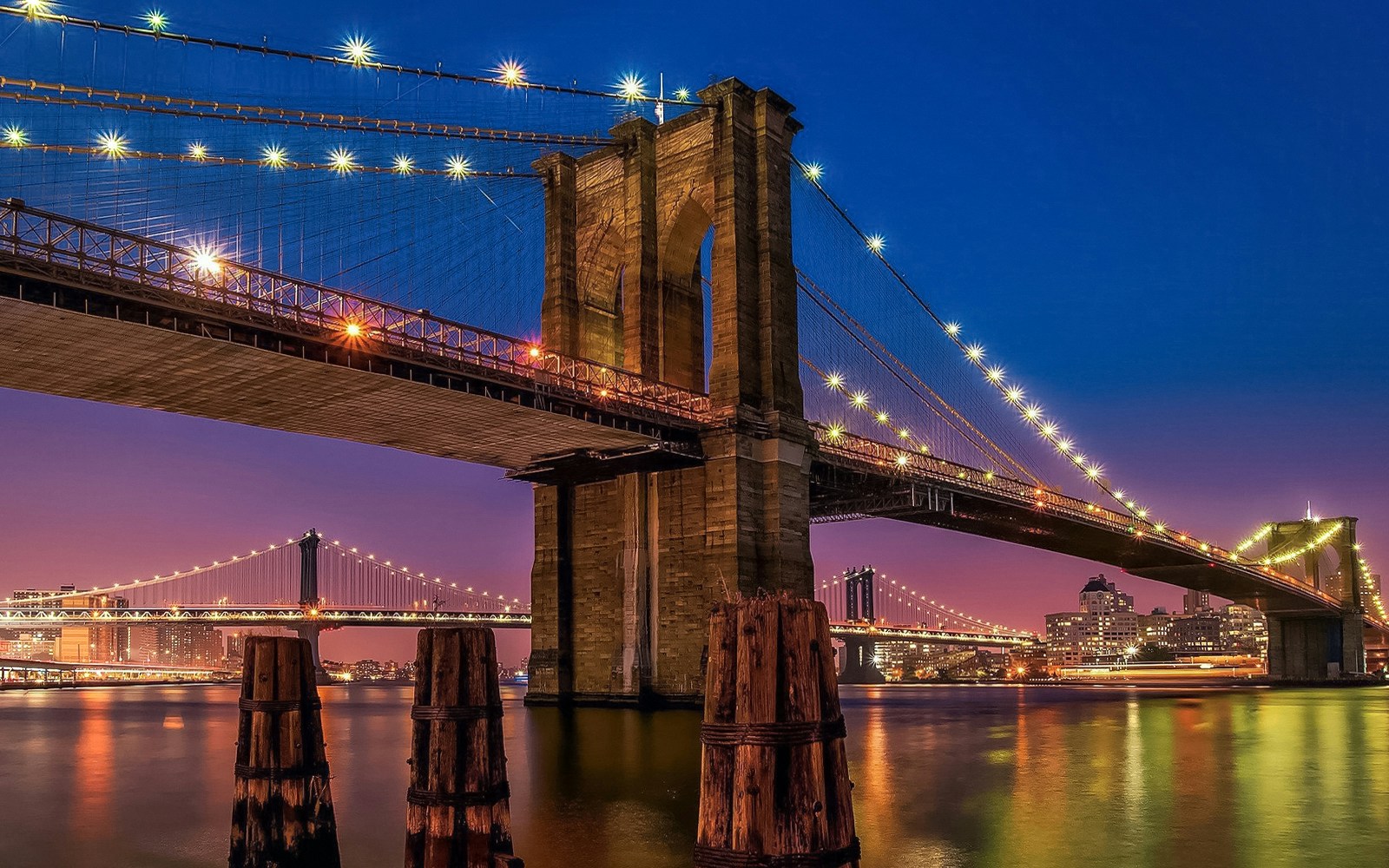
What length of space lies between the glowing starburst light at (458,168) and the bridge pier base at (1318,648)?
95106 mm

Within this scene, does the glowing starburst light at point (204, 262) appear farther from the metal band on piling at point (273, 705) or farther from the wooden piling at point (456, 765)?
the wooden piling at point (456, 765)

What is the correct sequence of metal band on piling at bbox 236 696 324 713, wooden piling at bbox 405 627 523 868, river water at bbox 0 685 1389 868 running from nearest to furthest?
wooden piling at bbox 405 627 523 868, metal band on piling at bbox 236 696 324 713, river water at bbox 0 685 1389 868

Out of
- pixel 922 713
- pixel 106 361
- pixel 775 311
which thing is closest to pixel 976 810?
pixel 106 361

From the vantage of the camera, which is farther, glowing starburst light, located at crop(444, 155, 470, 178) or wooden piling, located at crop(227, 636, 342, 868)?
glowing starburst light, located at crop(444, 155, 470, 178)

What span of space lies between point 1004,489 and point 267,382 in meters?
45.7

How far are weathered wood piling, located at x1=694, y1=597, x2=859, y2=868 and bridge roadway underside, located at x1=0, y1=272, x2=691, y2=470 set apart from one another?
29112 mm

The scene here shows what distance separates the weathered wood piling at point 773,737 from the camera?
593 cm

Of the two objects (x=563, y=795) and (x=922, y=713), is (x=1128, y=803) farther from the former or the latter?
(x=922, y=713)

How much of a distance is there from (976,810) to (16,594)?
6066 inches

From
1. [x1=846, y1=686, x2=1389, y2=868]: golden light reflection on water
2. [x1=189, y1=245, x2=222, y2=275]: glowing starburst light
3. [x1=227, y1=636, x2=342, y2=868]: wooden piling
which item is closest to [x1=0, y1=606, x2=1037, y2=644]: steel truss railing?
[x1=846, y1=686, x2=1389, y2=868]: golden light reflection on water

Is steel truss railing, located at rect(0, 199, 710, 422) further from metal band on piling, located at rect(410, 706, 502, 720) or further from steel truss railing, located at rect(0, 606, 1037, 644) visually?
steel truss railing, located at rect(0, 606, 1037, 644)

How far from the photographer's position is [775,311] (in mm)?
49438

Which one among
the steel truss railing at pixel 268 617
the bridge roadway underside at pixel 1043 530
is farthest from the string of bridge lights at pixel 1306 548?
the steel truss railing at pixel 268 617

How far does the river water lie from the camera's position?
15.9 meters
